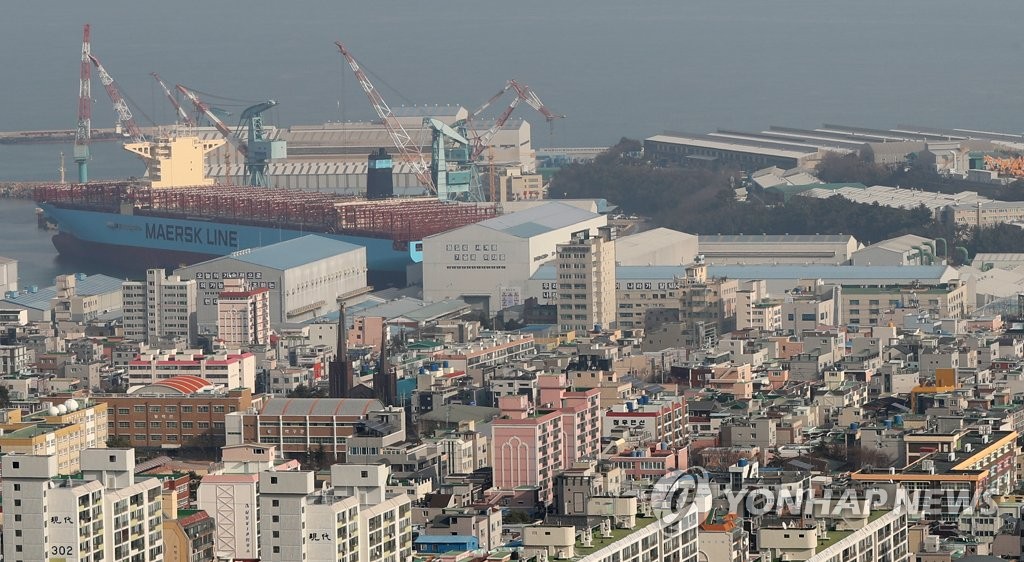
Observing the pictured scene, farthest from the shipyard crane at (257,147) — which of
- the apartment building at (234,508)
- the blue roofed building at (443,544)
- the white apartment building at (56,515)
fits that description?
the white apartment building at (56,515)

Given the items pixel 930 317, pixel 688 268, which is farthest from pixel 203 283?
pixel 930 317

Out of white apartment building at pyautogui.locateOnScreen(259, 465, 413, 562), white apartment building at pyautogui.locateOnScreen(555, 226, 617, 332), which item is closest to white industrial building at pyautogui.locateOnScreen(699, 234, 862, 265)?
white apartment building at pyautogui.locateOnScreen(555, 226, 617, 332)

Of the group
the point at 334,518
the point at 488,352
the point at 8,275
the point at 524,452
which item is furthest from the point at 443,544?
the point at 8,275

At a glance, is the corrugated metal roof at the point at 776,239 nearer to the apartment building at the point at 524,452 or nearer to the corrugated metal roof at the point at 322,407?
the corrugated metal roof at the point at 322,407

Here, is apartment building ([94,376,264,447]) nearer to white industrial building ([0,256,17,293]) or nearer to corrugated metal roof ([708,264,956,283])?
corrugated metal roof ([708,264,956,283])

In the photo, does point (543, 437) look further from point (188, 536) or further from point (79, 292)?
point (79, 292)
